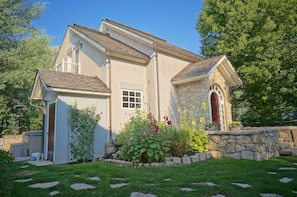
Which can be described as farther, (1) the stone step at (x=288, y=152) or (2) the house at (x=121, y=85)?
(2) the house at (x=121, y=85)

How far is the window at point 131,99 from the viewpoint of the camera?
981 cm

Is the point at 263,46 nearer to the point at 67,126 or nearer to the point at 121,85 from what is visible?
the point at 121,85

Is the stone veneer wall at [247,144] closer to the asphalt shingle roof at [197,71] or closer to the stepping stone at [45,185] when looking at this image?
the asphalt shingle roof at [197,71]

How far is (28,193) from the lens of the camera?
3.74 meters

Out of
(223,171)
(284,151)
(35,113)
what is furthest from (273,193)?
(35,113)

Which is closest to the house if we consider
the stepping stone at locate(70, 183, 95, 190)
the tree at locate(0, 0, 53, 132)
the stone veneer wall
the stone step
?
the stone veneer wall

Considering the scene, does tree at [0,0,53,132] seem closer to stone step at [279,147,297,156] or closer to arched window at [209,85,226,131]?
arched window at [209,85,226,131]

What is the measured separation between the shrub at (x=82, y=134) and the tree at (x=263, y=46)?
9722mm

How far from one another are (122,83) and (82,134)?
3115mm

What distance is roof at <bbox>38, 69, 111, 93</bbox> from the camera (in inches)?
307

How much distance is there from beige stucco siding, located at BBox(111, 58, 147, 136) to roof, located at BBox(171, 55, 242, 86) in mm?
1896

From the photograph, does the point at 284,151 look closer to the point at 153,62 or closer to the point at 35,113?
the point at 153,62

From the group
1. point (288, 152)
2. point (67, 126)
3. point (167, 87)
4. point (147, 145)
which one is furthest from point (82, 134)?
point (288, 152)

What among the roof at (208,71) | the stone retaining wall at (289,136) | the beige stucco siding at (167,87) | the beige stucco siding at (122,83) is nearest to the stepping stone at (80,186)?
the beige stucco siding at (122,83)
